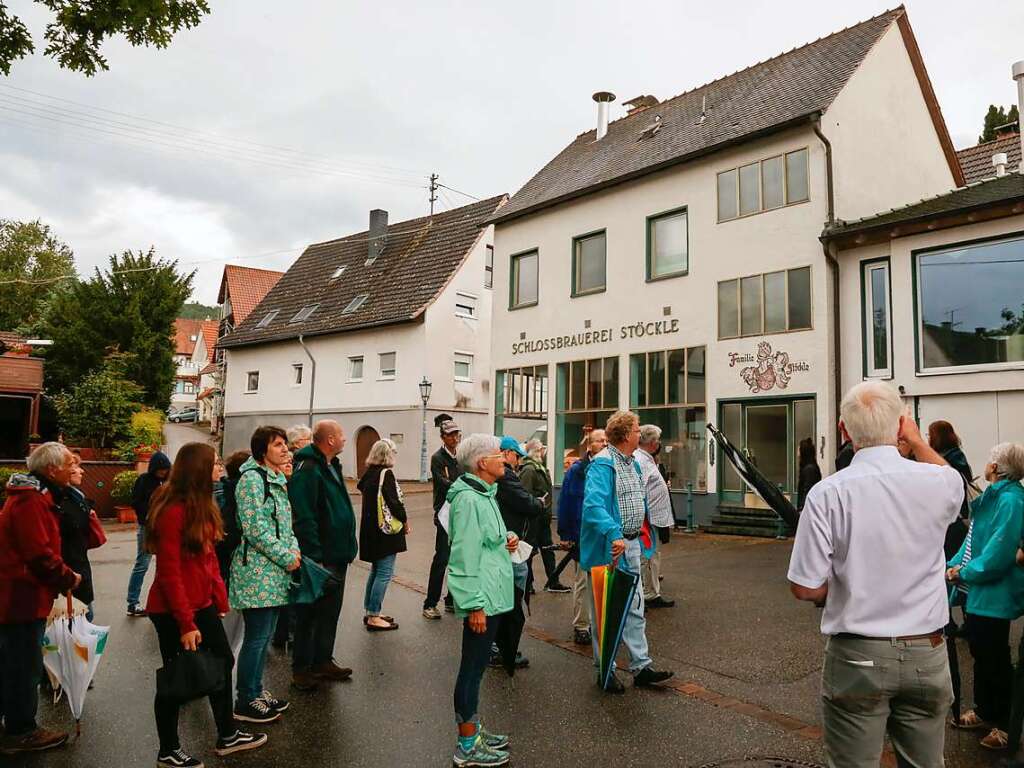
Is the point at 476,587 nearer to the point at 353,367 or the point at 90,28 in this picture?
the point at 90,28

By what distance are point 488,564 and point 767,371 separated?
490 inches

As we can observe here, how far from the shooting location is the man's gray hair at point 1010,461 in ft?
14.4

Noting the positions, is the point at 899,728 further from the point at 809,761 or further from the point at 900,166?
the point at 900,166

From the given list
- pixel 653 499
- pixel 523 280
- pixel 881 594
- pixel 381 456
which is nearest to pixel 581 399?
pixel 523 280

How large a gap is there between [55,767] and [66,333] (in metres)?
25.3

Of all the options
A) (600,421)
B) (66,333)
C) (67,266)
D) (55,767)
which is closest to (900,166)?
(600,421)

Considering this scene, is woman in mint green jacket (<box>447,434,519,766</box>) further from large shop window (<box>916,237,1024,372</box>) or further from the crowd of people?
large shop window (<box>916,237,1024,372</box>)

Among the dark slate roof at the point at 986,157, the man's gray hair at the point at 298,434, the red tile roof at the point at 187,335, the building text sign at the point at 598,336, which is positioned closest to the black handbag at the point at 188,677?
the man's gray hair at the point at 298,434

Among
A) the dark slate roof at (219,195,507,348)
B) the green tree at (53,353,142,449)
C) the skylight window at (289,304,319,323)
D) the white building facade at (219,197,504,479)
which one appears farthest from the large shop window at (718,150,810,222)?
the skylight window at (289,304,319,323)

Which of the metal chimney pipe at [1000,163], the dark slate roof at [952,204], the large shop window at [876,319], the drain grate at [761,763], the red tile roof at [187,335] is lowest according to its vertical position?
the drain grate at [761,763]

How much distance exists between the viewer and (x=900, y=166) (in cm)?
1719

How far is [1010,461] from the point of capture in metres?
4.41

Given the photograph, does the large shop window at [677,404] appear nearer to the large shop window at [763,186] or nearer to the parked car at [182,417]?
the large shop window at [763,186]

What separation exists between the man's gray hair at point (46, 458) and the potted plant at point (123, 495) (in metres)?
13.8
